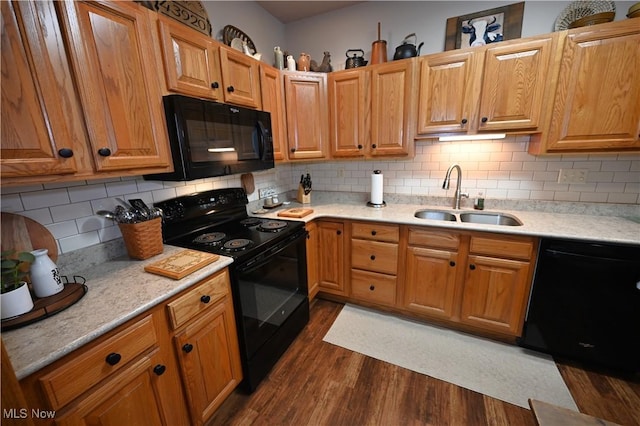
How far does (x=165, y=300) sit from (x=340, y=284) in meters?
1.63

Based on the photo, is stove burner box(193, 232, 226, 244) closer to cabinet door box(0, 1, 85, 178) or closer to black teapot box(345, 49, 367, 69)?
cabinet door box(0, 1, 85, 178)

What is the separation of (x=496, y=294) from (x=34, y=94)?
2.72m

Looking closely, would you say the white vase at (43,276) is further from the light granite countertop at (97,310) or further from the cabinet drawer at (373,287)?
the cabinet drawer at (373,287)

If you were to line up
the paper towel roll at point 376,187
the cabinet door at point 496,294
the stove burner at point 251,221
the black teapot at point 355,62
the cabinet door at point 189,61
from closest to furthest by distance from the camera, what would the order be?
the cabinet door at point 189,61
the cabinet door at point 496,294
the stove burner at point 251,221
the black teapot at point 355,62
the paper towel roll at point 376,187

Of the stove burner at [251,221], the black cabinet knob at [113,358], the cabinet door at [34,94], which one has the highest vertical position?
the cabinet door at [34,94]

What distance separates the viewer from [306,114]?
7.59 ft

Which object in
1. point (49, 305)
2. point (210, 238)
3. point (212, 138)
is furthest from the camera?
point (210, 238)

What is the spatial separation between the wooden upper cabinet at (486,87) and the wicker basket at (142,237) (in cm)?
206

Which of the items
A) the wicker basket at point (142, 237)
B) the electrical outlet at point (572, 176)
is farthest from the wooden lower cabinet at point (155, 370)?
the electrical outlet at point (572, 176)

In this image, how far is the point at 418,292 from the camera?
2125mm

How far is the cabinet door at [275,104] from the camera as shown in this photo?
201 centimetres

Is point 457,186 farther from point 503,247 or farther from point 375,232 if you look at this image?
point 375,232

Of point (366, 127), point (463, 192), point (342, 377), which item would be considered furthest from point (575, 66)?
point (342, 377)

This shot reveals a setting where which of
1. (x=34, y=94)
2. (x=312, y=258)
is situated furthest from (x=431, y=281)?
(x=34, y=94)
